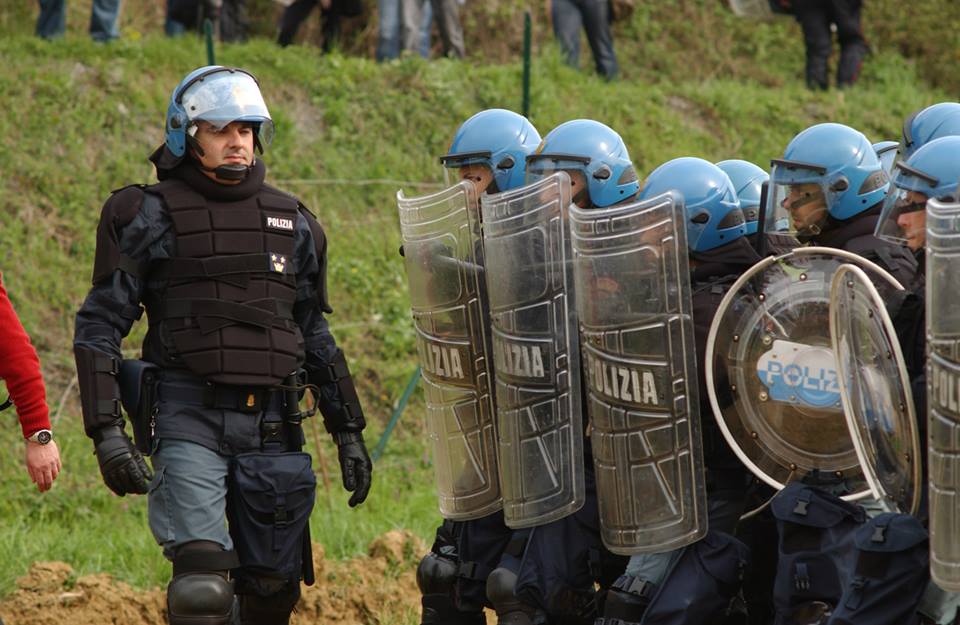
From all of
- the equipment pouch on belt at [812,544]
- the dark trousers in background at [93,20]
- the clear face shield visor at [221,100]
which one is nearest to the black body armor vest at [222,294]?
the clear face shield visor at [221,100]

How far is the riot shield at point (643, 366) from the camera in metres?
5.07

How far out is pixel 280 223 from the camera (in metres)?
6.03

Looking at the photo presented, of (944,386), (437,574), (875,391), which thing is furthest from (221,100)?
(944,386)

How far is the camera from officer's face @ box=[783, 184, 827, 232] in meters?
5.68

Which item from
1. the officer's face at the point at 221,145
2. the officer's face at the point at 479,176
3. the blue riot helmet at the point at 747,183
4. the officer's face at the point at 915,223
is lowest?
the blue riot helmet at the point at 747,183

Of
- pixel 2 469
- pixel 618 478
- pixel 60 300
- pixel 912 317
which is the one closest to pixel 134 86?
pixel 60 300

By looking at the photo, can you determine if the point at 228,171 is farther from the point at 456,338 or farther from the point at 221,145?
the point at 456,338

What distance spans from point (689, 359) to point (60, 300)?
21.0 ft

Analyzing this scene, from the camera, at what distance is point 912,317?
4.58 m

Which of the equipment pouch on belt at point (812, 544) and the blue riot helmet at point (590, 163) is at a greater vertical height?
the blue riot helmet at point (590, 163)

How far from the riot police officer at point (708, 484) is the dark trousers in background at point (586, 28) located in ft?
28.1

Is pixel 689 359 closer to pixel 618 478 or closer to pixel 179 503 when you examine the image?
pixel 618 478

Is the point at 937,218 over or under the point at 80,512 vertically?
over

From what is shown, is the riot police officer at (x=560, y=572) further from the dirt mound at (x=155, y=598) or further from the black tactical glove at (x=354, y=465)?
the dirt mound at (x=155, y=598)
